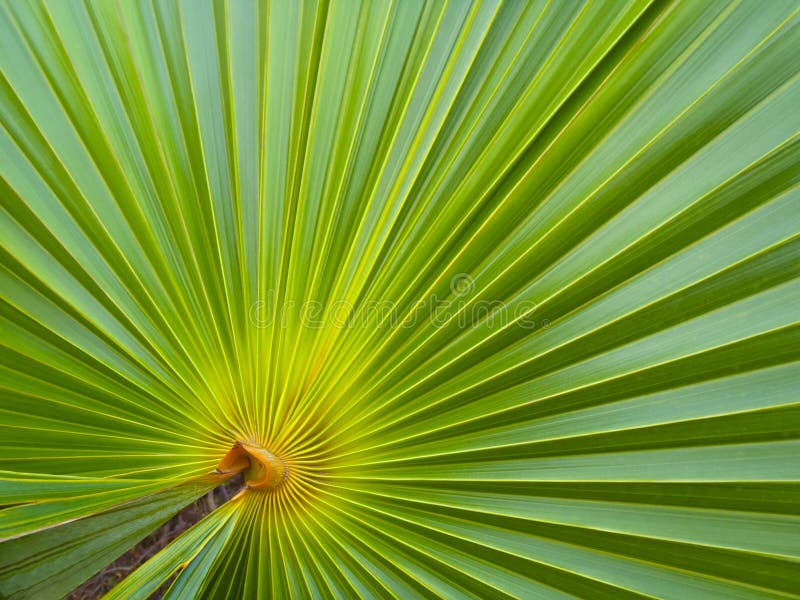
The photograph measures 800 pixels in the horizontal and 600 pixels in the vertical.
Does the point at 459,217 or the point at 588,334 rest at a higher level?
the point at 459,217

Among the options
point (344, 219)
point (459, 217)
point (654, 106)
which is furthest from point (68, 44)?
point (654, 106)

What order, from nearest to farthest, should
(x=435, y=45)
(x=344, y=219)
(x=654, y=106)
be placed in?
(x=654, y=106) < (x=435, y=45) < (x=344, y=219)

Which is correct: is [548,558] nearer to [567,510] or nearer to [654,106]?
[567,510]

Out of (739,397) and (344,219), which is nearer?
(739,397)

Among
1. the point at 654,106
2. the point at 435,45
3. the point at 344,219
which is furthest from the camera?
the point at 344,219

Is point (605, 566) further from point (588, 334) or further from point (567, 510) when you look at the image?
point (588, 334)

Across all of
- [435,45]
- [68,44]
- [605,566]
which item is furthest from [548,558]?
[68,44]

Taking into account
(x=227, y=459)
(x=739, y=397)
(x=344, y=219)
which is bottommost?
(x=227, y=459)
